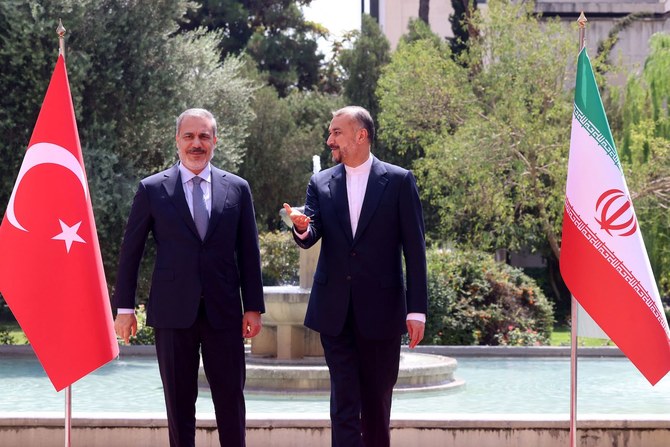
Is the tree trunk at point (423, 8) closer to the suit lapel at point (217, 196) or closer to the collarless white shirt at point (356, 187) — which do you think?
the collarless white shirt at point (356, 187)

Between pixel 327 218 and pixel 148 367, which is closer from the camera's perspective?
pixel 327 218

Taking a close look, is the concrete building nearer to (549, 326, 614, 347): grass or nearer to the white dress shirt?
(549, 326, 614, 347): grass

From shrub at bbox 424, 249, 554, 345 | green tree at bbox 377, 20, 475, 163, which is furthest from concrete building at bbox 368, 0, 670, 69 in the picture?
shrub at bbox 424, 249, 554, 345

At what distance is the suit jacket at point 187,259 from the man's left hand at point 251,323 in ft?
0.10

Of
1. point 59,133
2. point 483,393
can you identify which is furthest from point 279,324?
point 59,133

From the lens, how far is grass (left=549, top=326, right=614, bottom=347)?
21.1 meters

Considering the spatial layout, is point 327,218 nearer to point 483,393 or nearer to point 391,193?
point 391,193

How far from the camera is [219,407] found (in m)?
6.37

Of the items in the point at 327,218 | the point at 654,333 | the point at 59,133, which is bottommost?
the point at 654,333

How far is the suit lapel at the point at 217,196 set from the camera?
21.0 ft

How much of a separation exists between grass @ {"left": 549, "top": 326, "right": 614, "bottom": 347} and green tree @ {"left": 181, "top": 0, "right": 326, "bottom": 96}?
17524 millimetres

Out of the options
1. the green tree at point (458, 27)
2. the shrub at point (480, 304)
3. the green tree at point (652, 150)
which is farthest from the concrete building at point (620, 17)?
the shrub at point (480, 304)

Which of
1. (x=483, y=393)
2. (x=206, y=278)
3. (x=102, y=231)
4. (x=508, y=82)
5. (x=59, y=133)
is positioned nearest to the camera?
(x=206, y=278)

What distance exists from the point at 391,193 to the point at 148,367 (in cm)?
831
